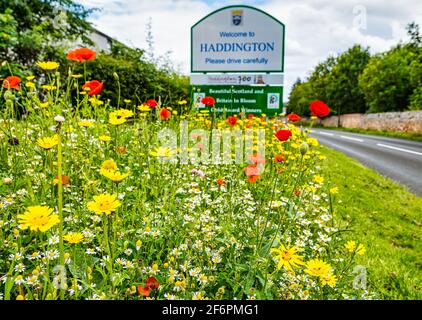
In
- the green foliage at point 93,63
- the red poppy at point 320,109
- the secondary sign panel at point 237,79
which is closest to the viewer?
the red poppy at point 320,109

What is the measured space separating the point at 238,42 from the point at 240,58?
0.27 meters

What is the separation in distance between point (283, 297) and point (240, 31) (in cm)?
494

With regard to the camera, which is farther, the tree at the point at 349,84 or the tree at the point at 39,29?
the tree at the point at 349,84

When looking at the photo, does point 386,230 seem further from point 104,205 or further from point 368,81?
point 368,81

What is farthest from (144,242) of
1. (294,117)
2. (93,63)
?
(93,63)

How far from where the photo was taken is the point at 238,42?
16.9 ft

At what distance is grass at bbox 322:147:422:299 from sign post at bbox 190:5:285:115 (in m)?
1.67

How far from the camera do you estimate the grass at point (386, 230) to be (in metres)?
1.44

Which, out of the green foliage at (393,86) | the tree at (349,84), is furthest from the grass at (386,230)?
the tree at (349,84)

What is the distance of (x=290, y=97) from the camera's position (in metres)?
46.3

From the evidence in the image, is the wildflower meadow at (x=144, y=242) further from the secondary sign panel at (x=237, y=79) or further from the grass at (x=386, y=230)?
the secondary sign panel at (x=237, y=79)

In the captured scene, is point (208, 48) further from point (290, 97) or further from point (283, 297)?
point (290, 97)

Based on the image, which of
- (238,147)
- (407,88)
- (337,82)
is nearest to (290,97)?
(337,82)

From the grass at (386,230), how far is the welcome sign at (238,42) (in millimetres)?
2138
